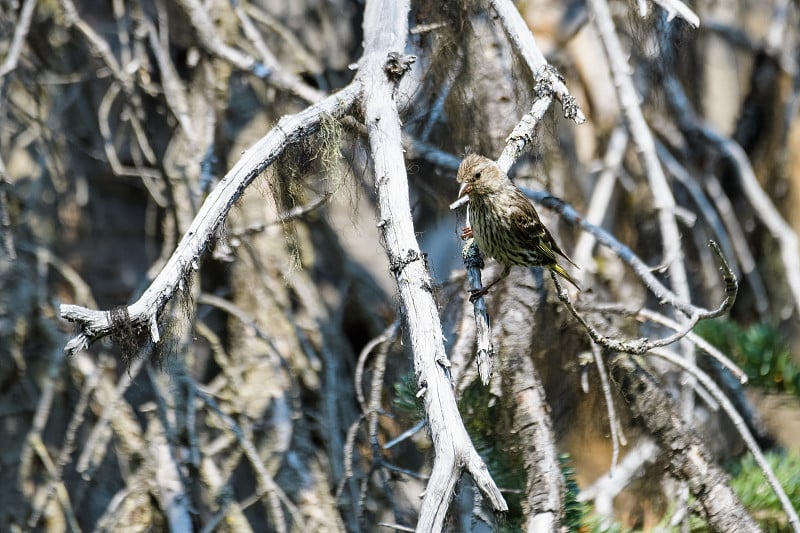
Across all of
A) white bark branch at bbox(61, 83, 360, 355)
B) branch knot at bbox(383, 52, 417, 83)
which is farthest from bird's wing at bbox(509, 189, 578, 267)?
white bark branch at bbox(61, 83, 360, 355)

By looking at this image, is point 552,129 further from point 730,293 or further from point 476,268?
point 730,293

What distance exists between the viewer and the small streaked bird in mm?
2629

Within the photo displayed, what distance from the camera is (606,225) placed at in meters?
4.26

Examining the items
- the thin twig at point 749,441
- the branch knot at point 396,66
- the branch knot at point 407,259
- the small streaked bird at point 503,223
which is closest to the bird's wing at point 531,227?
the small streaked bird at point 503,223

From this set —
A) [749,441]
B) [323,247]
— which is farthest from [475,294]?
[323,247]

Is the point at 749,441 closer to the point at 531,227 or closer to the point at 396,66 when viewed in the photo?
the point at 531,227

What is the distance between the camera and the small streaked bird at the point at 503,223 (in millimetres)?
2629

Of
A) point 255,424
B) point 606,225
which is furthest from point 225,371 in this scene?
point 606,225

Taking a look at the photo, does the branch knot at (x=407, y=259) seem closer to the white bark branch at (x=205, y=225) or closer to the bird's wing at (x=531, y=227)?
the white bark branch at (x=205, y=225)

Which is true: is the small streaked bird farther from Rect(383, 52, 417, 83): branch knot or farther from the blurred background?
Rect(383, 52, 417, 83): branch knot

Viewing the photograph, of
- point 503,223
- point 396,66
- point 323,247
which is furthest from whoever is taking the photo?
point 323,247

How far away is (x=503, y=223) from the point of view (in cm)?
274

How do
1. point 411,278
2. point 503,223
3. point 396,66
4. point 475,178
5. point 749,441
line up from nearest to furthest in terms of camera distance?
point 411,278 → point 396,66 → point 749,441 → point 475,178 → point 503,223

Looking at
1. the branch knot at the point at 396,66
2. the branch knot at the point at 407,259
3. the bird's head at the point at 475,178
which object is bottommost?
the branch knot at the point at 407,259
